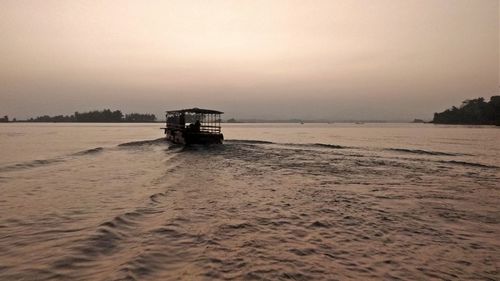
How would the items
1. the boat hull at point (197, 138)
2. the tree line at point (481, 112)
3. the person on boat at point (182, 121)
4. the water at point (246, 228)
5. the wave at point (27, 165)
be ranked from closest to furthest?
the water at point (246, 228)
the wave at point (27, 165)
the boat hull at point (197, 138)
the person on boat at point (182, 121)
the tree line at point (481, 112)

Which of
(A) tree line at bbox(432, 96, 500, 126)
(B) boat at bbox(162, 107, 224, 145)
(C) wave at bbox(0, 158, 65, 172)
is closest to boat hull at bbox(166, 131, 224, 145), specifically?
(B) boat at bbox(162, 107, 224, 145)

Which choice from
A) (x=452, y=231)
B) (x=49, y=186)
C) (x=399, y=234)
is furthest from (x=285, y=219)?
(x=49, y=186)

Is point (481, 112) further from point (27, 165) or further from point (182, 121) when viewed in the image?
point (27, 165)

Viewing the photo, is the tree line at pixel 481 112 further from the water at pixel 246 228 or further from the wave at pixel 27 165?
the wave at pixel 27 165

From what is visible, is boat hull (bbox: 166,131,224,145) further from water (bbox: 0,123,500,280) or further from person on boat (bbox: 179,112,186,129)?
water (bbox: 0,123,500,280)

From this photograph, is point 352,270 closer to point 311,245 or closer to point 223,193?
point 311,245

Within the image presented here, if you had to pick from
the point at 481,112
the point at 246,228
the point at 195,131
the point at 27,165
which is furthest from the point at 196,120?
the point at 481,112

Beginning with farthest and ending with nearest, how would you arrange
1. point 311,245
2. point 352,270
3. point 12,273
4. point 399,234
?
1. point 399,234
2. point 311,245
3. point 352,270
4. point 12,273

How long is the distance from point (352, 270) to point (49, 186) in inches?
651

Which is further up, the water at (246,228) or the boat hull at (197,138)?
the boat hull at (197,138)

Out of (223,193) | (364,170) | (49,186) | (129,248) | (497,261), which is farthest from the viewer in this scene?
(364,170)

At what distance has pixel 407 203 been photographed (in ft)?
47.9

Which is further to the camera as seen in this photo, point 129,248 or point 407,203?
point 407,203

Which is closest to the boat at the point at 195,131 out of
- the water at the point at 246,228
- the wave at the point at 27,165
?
the wave at the point at 27,165
